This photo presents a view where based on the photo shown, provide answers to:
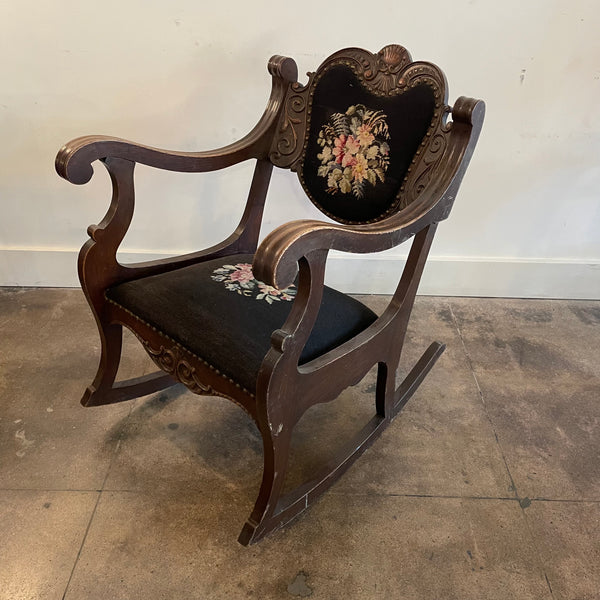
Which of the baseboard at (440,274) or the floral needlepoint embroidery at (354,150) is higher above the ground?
the floral needlepoint embroidery at (354,150)

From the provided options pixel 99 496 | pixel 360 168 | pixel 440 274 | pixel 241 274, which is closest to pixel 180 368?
pixel 241 274

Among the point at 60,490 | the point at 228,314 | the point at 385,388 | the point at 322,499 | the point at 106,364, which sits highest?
the point at 228,314

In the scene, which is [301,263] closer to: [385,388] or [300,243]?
[300,243]

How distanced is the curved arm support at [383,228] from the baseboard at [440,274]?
1.00 m

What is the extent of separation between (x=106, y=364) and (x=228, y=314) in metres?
0.52

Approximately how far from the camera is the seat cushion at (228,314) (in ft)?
3.48

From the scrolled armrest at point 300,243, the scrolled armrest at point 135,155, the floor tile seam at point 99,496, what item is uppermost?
the scrolled armrest at point 300,243

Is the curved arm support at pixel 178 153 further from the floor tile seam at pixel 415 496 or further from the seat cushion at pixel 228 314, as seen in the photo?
the floor tile seam at pixel 415 496

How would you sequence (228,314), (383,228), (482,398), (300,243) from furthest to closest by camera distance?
(482,398)
(228,314)
(383,228)
(300,243)

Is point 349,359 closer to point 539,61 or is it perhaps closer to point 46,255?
point 539,61

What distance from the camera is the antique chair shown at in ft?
3.42

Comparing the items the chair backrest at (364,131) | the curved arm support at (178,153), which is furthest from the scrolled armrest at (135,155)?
the chair backrest at (364,131)

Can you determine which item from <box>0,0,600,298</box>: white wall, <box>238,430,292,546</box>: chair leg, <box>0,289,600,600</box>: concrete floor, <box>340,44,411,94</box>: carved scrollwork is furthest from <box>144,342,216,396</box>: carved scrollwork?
<box>0,0,600,298</box>: white wall

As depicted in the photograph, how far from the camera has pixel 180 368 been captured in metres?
1.19
